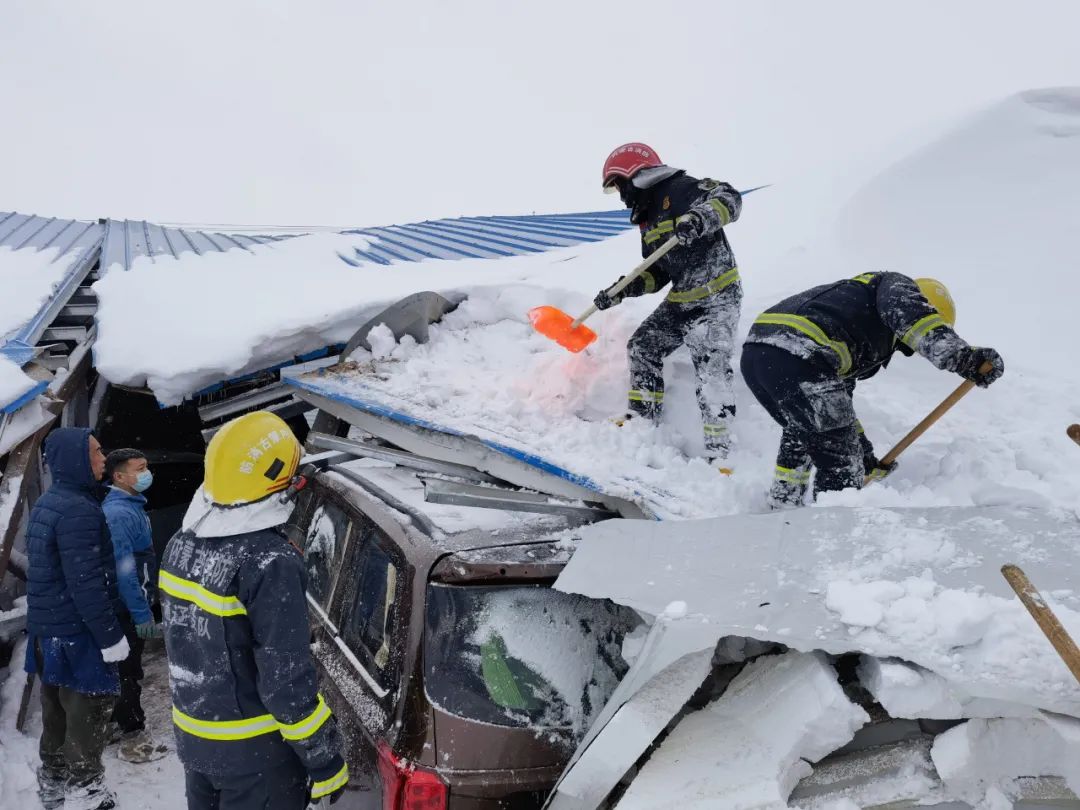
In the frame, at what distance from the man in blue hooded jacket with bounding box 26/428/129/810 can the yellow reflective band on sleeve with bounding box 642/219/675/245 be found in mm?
2835

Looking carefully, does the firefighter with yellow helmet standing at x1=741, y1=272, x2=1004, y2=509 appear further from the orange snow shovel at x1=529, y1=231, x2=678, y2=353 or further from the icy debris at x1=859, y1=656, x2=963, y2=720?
the icy debris at x1=859, y1=656, x2=963, y2=720

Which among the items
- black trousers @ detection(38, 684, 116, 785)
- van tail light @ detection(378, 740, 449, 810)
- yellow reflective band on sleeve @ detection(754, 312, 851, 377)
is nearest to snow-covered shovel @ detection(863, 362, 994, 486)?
yellow reflective band on sleeve @ detection(754, 312, 851, 377)

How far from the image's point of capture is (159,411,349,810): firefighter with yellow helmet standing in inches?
88.9

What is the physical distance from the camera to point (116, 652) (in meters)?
3.40

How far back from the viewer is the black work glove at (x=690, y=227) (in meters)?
3.74

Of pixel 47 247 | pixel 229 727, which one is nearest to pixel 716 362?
pixel 229 727

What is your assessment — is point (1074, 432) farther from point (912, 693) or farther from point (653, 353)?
point (653, 353)

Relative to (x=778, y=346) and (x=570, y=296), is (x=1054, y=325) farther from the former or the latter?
(x=570, y=296)

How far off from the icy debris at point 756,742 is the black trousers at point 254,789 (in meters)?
1.01

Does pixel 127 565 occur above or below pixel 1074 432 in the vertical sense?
below

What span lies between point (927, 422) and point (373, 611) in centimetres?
237

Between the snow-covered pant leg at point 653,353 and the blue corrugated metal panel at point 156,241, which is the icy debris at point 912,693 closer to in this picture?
the snow-covered pant leg at point 653,353

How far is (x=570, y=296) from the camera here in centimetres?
508

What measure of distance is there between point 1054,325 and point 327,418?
4078 mm
